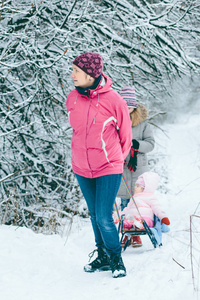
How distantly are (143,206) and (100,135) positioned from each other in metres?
1.47

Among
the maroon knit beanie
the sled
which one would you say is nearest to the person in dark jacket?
the sled

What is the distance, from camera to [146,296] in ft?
7.09

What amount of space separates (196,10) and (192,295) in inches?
209

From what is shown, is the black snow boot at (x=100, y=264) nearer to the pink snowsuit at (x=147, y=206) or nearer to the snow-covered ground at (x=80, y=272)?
the snow-covered ground at (x=80, y=272)

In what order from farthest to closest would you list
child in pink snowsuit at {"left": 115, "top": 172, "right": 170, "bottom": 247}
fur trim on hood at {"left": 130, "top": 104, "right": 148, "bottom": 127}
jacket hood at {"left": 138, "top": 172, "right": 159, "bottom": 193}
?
1. fur trim on hood at {"left": 130, "top": 104, "right": 148, "bottom": 127}
2. jacket hood at {"left": 138, "top": 172, "right": 159, "bottom": 193}
3. child in pink snowsuit at {"left": 115, "top": 172, "right": 170, "bottom": 247}

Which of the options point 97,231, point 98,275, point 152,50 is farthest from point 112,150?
point 152,50

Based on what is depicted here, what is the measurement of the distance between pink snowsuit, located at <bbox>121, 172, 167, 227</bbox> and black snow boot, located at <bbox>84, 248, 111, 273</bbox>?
25.6 inches

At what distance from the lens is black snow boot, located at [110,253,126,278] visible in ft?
8.83

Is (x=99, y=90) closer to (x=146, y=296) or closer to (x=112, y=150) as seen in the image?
(x=112, y=150)

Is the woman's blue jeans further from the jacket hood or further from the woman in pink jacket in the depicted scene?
the jacket hood

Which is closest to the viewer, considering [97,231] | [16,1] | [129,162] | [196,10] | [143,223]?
[97,231]

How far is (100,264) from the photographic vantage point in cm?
301

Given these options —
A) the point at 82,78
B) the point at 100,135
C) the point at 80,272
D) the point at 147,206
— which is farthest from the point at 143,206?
the point at 82,78

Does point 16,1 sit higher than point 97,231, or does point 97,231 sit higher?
point 16,1
